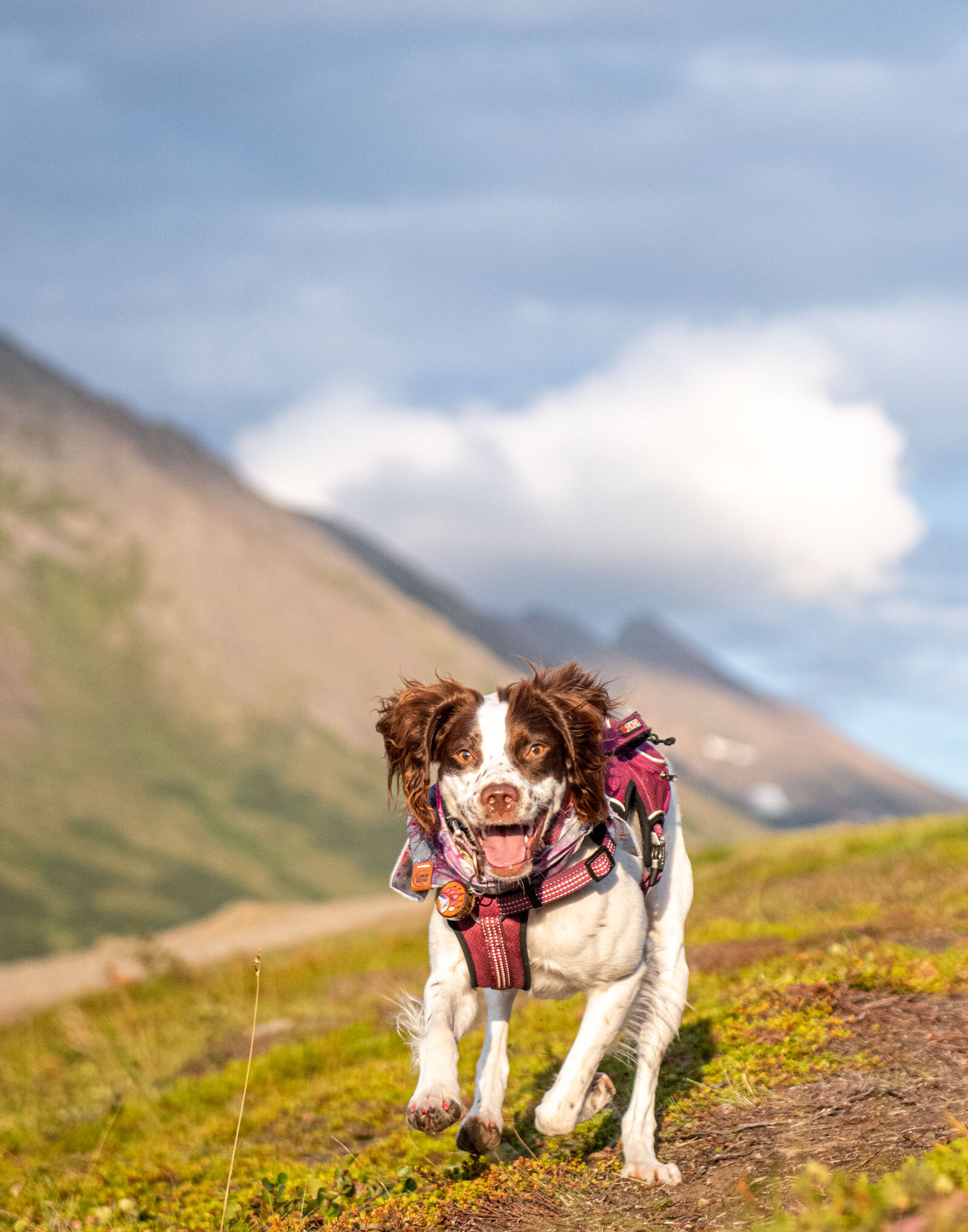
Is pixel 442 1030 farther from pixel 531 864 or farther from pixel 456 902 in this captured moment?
pixel 531 864

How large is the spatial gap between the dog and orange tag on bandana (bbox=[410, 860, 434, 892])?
16 mm

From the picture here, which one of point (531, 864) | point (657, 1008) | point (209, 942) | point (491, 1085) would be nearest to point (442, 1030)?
point (491, 1085)

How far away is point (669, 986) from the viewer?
21.6ft

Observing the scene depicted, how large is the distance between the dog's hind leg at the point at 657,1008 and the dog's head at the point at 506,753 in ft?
3.49

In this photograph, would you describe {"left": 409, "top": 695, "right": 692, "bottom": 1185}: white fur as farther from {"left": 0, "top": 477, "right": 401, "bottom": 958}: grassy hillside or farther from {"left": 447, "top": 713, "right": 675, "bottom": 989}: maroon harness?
{"left": 0, "top": 477, "right": 401, "bottom": 958}: grassy hillside

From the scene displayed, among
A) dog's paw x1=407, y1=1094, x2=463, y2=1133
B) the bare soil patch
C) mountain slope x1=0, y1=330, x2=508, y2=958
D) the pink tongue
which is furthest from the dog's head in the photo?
mountain slope x1=0, y1=330, x2=508, y2=958

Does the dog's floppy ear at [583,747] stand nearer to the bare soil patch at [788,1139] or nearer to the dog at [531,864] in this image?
the dog at [531,864]

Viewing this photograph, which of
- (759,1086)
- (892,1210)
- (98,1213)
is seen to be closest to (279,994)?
(98,1213)

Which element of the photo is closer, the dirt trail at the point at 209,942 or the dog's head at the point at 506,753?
the dog's head at the point at 506,753

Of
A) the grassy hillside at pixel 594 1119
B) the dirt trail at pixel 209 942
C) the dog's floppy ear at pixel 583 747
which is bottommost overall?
the dirt trail at pixel 209 942

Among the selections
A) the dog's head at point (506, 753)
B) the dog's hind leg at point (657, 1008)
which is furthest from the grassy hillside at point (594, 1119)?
the dog's head at point (506, 753)

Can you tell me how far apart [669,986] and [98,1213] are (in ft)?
12.0

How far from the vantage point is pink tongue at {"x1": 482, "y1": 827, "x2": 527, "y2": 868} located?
567 cm

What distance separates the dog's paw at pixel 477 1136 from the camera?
5.58 metres
